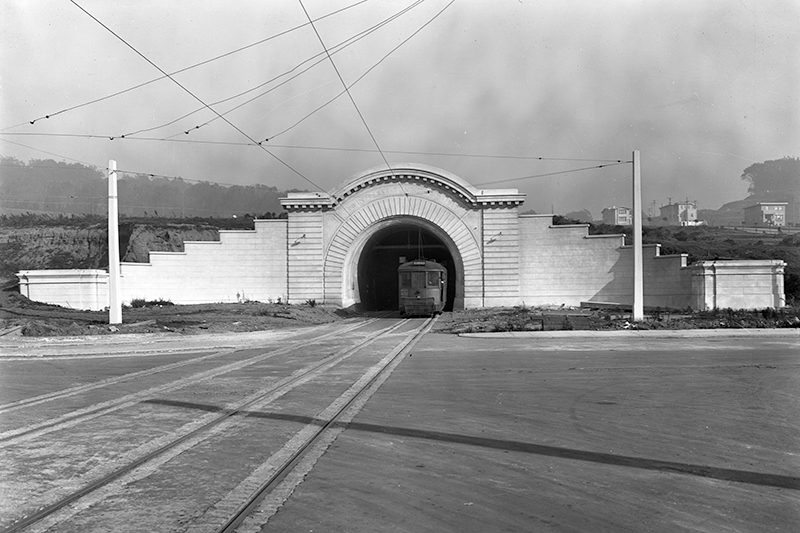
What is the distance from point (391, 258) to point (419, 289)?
20.0 metres

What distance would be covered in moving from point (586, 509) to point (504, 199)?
117 feet

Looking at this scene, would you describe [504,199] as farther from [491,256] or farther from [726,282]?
[726,282]

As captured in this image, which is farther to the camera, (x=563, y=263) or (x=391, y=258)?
(x=391, y=258)

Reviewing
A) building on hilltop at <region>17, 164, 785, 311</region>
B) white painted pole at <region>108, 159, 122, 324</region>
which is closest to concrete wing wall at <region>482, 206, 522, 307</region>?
building on hilltop at <region>17, 164, 785, 311</region>

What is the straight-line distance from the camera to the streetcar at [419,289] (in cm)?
3606

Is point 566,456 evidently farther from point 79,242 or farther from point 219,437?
point 79,242

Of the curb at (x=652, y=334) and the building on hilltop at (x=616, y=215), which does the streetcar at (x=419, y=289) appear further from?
the building on hilltop at (x=616, y=215)

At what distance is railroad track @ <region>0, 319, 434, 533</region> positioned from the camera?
499 centimetres

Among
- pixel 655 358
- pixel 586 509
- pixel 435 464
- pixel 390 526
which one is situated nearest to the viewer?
pixel 390 526

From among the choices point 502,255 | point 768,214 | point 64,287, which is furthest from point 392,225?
point 768,214

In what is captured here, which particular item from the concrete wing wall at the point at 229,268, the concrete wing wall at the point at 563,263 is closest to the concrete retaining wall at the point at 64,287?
the concrete wing wall at the point at 229,268

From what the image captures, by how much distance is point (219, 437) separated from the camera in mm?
7574

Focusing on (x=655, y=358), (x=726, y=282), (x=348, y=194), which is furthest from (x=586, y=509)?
(x=348, y=194)

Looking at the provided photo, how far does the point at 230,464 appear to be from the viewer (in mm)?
6406
